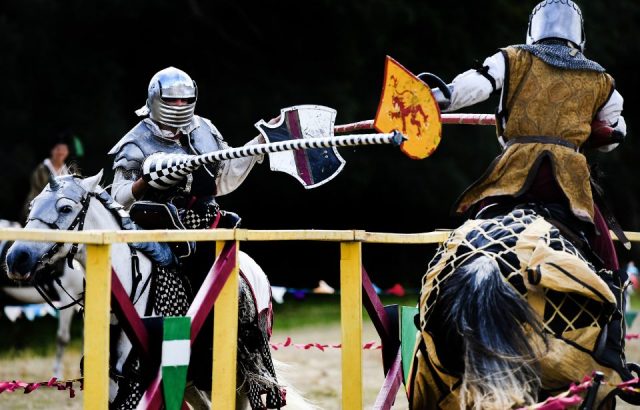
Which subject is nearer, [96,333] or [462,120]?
[96,333]

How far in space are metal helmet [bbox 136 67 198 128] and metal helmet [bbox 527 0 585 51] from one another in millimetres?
1856

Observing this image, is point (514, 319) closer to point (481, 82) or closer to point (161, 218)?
point (481, 82)

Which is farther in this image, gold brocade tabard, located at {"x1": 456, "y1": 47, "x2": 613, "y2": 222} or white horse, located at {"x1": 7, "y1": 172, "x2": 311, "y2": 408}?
white horse, located at {"x1": 7, "y1": 172, "x2": 311, "y2": 408}

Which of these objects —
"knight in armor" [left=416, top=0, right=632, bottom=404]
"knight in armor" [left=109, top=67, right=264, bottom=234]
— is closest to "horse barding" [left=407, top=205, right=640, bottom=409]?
"knight in armor" [left=416, top=0, right=632, bottom=404]

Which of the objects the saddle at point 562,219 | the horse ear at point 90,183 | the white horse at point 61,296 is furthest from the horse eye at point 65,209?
the saddle at point 562,219

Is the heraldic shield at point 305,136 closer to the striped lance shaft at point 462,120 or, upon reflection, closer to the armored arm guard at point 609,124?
the striped lance shaft at point 462,120

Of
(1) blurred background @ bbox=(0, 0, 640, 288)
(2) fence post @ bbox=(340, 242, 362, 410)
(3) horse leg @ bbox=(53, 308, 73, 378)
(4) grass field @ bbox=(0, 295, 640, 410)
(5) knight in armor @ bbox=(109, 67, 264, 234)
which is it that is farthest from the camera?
(1) blurred background @ bbox=(0, 0, 640, 288)

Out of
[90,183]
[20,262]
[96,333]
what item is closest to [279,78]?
[90,183]

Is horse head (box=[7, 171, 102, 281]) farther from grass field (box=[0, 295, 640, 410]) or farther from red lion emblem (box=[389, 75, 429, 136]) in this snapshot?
grass field (box=[0, 295, 640, 410])

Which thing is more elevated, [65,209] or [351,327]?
[65,209]

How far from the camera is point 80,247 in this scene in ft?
19.0

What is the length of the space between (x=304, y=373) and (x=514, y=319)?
648 cm

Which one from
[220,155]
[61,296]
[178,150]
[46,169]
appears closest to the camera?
[220,155]

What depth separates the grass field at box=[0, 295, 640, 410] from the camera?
9214mm
